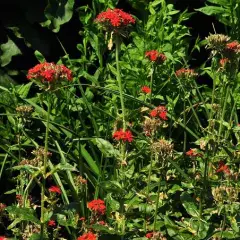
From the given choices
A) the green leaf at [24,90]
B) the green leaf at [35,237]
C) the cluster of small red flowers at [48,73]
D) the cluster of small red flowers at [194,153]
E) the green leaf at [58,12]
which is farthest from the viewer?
the green leaf at [58,12]

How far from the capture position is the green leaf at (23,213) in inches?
110

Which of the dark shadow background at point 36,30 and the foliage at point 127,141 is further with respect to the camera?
the dark shadow background at point 36,30

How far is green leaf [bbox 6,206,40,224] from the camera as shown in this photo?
279 centimetres

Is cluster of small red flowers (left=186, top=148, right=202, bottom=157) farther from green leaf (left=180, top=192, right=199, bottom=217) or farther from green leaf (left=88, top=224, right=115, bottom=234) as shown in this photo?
green leaf (left=88, top=224, right=115, bottom=234)

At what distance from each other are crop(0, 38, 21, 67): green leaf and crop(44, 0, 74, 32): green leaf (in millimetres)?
256

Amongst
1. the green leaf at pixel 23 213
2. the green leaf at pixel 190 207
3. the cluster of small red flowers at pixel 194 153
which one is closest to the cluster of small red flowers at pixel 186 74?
the cluster of small red flowers at pixel 194 153

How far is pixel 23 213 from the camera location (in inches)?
111

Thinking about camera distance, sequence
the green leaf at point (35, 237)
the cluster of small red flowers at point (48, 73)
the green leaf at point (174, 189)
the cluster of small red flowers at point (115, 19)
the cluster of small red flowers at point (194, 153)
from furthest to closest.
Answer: the green leaf at point (174, 189)
the cluster of small red flowers at point (194, 153)
the cluster of small red flowers at point (115, 19)
the green leaf at point (35, 237)
the cluster of small red flowers at point (48, 73)

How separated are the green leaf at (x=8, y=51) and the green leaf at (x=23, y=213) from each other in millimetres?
1687

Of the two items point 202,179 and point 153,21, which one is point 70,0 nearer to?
point 153,21

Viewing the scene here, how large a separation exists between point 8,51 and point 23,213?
1.80 metres

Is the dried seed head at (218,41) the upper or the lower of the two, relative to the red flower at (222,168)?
upper

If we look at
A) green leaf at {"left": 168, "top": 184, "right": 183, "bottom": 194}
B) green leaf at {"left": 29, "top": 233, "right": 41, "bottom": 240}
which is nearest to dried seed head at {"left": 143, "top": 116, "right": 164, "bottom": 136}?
green leaf at {"left": 168, "top": 184, "right": 183, "bottom": 194}

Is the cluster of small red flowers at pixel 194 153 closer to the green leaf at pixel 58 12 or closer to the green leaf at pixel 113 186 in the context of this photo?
the green leaf at pixel 113 186
